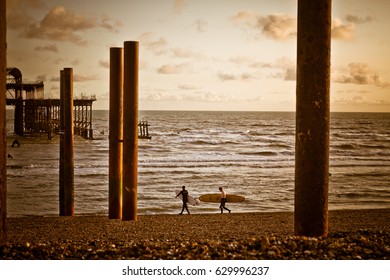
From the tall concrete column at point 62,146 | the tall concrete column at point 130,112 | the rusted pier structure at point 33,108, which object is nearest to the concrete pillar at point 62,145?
the tall concrete column at point 62,146

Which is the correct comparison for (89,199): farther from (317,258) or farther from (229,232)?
(317,258)

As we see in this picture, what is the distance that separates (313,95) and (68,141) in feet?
21.5

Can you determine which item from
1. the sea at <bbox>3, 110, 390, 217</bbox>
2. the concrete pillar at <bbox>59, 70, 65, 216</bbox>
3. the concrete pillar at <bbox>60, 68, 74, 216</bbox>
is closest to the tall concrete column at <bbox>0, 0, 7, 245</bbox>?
the concrete pillar at <bbox>60, 68, 74, 216</bbox>

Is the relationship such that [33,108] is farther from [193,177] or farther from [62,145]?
[62,145]

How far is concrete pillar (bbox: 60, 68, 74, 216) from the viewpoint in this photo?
416 inches

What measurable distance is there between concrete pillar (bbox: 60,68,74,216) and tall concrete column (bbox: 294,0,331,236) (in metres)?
6.17

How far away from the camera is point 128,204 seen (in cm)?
912

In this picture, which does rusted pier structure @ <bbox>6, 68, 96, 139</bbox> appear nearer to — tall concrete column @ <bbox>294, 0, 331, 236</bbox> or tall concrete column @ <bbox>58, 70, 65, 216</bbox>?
tall concrete column @ <bbox>58, 70, 65, 216</bbox>

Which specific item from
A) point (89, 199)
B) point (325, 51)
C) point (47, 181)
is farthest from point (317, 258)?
point (47, 181)

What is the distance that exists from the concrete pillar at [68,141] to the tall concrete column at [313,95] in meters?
6.17

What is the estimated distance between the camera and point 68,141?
1084 centimetres

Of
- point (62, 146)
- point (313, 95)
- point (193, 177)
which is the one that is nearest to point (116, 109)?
point (62, 146)

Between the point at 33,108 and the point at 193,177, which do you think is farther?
the point at 33,108

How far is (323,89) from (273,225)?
18.6ft
